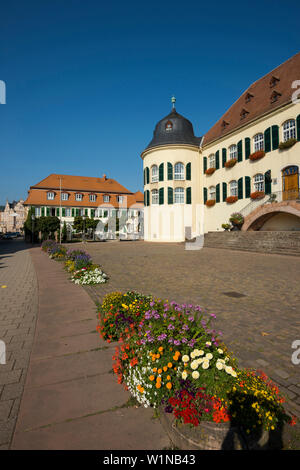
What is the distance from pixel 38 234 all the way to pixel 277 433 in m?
39.9

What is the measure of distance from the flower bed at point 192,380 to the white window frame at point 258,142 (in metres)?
23.5

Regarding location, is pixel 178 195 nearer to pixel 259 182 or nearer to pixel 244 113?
pixel 259 182

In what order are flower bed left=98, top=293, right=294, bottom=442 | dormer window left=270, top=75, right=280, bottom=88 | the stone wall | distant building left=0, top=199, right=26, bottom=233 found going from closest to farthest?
flower bed left=98, top=293, right=294, bottom=442 < the stone wall < dormer window left=270, top=75, right=280, bottom=88 < distant building left=0, top=199, right=26, bottom=233

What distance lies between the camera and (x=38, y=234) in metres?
37.4

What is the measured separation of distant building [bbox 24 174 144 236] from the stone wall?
27.2m

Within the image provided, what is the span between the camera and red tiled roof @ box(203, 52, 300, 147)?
20.9 meters

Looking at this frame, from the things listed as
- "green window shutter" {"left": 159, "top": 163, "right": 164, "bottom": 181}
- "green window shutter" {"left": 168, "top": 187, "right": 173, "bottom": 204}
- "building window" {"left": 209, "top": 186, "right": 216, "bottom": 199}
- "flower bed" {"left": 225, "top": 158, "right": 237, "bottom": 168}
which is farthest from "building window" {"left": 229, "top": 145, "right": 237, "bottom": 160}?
"green window shutter" {"left": 159, "top": 163, "right": 164, "bottom": 181}

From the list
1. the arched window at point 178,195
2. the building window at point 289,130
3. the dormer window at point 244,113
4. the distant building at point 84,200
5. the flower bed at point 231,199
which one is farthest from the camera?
the distant building at point 84,200

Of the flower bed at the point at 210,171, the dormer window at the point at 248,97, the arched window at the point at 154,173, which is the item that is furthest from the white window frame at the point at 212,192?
the dormer window at the point at 248,97

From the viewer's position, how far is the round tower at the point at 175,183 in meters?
29.5

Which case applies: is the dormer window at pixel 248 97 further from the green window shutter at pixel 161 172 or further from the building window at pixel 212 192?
the green window shutter at pixel 161 172

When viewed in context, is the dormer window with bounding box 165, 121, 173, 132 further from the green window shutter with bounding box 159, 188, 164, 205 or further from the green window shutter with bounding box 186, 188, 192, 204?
the green window shutter with bounding box 186, 188, 192, 204
